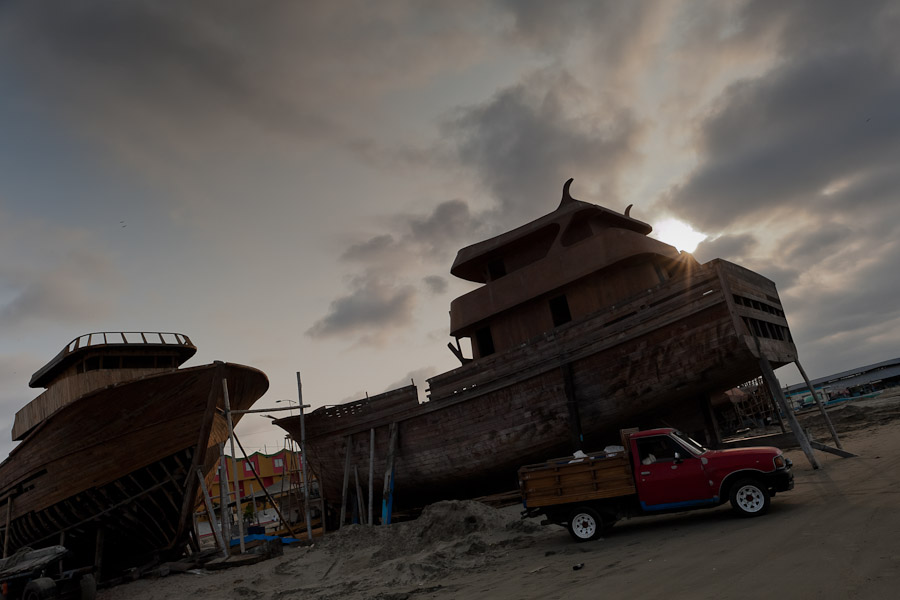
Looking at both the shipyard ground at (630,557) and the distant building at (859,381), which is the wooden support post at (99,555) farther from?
the distant building at (859,381)

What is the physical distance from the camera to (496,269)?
16469mm

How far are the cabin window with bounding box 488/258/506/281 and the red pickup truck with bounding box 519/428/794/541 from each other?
8.32 meters

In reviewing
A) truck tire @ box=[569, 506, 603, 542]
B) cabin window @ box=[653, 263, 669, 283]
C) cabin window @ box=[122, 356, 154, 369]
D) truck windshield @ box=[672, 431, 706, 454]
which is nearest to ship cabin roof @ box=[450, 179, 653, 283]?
cabin window @ box=[653, 263, 669, 283]

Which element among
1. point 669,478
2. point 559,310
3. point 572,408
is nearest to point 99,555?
point 572,408

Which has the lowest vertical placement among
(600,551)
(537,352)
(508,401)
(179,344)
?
(600,551)

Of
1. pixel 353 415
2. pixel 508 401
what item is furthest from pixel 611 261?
pixel 353 415

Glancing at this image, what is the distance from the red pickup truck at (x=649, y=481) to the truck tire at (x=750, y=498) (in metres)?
0.01

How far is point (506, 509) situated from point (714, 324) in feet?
20.1

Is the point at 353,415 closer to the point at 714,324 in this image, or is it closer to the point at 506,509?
the point at 506,509

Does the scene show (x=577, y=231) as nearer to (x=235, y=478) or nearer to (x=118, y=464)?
(x=235, y=478)

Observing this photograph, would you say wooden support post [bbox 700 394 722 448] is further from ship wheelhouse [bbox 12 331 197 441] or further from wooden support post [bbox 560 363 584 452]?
ship wheelhouse [bbox 12 331 197 441]

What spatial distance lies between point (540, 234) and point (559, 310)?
2410 millimetres

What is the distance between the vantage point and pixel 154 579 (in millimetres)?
13711

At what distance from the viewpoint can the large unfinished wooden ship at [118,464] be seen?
1452 centimetres
